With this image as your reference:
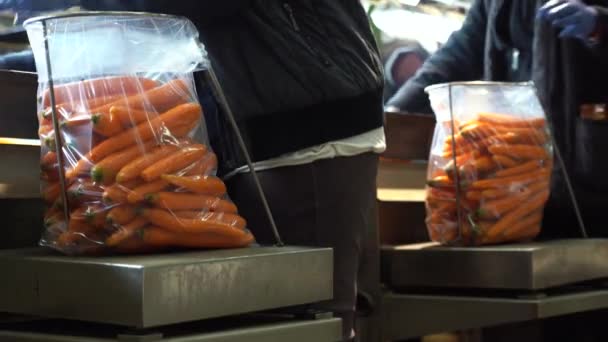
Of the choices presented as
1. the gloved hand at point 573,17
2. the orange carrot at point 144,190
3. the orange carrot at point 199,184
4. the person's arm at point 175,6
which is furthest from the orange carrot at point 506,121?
the orange carrot at point 144,190

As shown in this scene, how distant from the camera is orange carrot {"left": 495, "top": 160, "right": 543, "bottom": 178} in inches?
87.2

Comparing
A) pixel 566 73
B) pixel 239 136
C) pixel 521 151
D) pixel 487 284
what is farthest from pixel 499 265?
pixel 239 136

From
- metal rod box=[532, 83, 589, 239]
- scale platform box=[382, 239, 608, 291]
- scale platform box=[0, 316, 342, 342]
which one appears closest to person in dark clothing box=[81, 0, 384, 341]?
scale platform box=[0, 316, 342, 342]

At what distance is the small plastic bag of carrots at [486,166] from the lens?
7.26 ft

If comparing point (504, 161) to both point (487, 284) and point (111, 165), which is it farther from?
point (111, 165)

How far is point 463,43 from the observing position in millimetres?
2758

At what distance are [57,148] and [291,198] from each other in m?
0.41

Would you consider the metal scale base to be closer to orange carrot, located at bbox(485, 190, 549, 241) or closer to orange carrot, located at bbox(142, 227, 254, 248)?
orange carrot, located at bbox(485, 190, 549, 241)

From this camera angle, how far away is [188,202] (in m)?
1.34

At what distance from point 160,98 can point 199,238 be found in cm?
20

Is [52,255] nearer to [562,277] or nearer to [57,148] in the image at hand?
[57,148]

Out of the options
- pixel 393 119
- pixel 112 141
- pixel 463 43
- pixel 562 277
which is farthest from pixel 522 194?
pixel 112 141

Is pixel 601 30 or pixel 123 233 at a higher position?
pixel 601 30

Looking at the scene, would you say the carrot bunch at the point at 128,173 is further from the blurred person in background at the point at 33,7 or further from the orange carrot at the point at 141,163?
the blurred person in background at the point at 33,7
